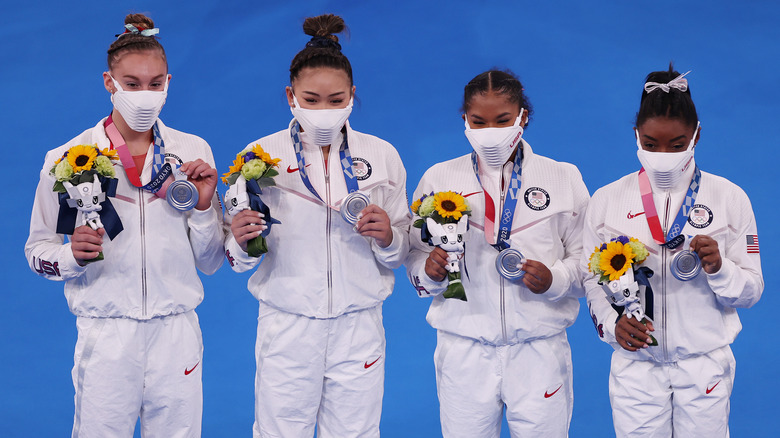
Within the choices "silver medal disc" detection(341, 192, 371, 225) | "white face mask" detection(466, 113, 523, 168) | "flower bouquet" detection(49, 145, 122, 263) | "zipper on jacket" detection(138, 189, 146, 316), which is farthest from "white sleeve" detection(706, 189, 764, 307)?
"flower bouquet" detection(49, 145, 122, 263)

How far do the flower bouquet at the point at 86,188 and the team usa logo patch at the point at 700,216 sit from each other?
9.50 feet

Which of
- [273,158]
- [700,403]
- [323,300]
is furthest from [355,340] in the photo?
[700,403]

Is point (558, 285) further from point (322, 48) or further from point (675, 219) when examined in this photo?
point (322, 48)

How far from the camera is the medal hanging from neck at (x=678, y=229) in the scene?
4.16 m

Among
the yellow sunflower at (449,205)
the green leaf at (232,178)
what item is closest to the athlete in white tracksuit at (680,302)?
the yellow sunflower at (449,205)

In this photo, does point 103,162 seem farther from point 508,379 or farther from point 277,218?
point 508,379

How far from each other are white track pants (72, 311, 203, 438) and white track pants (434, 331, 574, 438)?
1399 mm

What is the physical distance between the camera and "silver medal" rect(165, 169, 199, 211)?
4309 millimetres

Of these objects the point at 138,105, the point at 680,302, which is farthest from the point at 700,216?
the point at 138,105

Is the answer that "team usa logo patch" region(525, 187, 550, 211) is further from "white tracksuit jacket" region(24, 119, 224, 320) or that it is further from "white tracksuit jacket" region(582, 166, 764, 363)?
"white tracksuit jacket" region(24, 119, 224, 320)

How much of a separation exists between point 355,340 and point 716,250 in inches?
74.1

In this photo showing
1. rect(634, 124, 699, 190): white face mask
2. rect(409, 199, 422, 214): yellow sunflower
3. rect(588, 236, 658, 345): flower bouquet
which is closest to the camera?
rect(588, 236, 658, 345): flower bouquet

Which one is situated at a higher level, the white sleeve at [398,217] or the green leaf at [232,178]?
the green leaf at [232,178]

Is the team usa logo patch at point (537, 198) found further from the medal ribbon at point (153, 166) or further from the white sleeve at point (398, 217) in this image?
the medal ribbon at point (153, 166)
